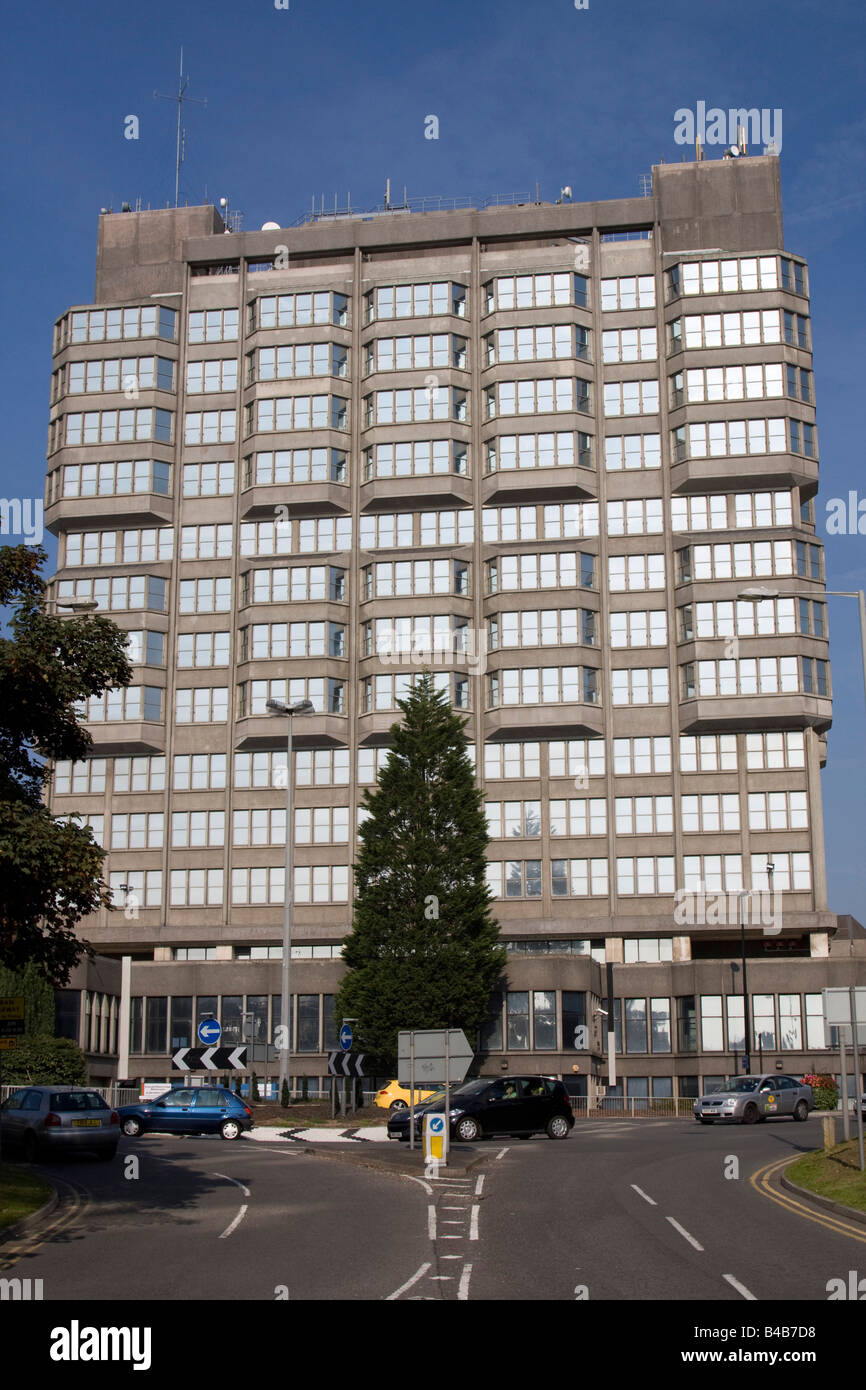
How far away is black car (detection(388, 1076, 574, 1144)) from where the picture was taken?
3506 cm

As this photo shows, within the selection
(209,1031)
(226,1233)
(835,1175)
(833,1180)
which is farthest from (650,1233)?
(209,1031)

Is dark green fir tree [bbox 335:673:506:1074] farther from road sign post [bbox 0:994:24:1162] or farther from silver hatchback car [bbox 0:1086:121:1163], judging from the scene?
road sign post [bbox 0:994:24:1162]

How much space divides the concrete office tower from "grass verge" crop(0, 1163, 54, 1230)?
46214 millimetres

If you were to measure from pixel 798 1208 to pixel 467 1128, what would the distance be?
49.8ft

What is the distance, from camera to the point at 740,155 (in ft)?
261

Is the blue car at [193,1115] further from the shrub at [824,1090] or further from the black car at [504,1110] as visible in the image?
the shrub at [824,1090]

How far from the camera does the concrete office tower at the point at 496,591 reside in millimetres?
72125

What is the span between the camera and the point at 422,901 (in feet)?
198

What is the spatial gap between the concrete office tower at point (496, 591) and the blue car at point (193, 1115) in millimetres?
31265

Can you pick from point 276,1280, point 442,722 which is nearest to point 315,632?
point 442,722

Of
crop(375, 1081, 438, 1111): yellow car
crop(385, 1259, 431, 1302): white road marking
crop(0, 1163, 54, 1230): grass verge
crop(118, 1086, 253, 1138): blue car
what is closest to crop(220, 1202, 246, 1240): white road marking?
crop(0, 1163, 54, 1230): grass verge

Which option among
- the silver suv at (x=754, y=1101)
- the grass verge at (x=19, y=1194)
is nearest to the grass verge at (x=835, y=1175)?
the grass verge at (x=19, y=1194)

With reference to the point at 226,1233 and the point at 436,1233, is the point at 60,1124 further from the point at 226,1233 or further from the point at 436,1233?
the point at 436,1233

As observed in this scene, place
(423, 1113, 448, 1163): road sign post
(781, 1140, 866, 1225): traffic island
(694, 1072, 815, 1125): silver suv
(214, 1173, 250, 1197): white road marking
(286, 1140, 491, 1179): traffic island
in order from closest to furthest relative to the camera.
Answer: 1. (781, 1140, 866, 1225): traffic island
2. (214, 1173, 250, 1197): white road marking
3. (423, 1113, 448, 1163): road sign post
4. (286, 1140, 491, 1179): traffic island
5. (694, 1072, 815, 1125): silver suv
